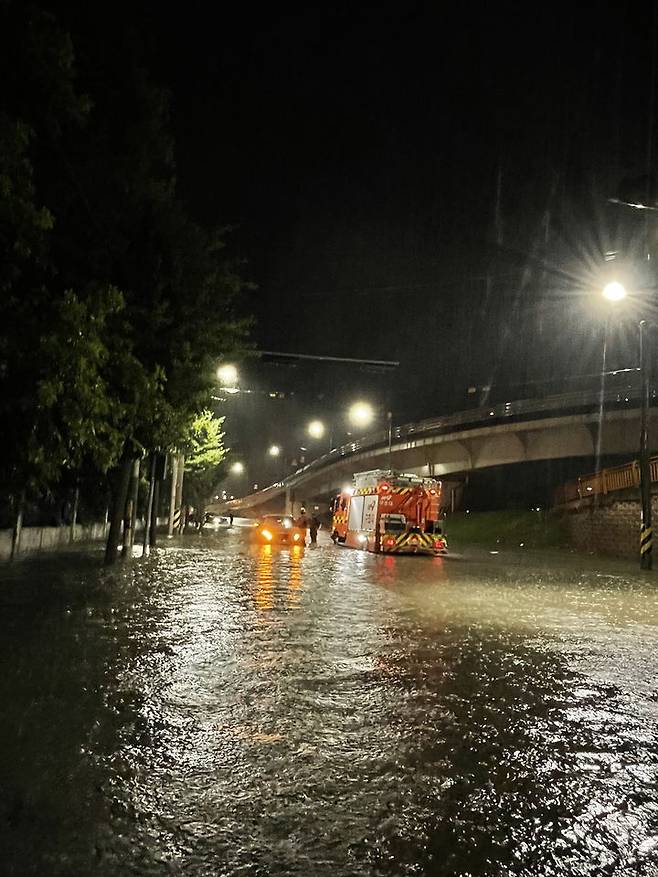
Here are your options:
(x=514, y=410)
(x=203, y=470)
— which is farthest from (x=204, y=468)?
(x=514, y=410)

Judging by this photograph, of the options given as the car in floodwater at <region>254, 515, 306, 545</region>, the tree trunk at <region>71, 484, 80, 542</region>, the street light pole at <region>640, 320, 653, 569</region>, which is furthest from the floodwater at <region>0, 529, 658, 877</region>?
the car in floodwater at <region>254, 515, 306, 545</region>

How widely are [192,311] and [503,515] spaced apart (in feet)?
121

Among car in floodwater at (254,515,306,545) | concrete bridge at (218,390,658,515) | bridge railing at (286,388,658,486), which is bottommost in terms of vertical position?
car in floodwater at (254,515,306,545)

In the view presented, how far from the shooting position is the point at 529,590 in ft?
56.1

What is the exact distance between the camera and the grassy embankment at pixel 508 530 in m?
39.3

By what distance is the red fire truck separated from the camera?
29781 millimetres

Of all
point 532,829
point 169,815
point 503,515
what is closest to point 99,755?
point 169,815

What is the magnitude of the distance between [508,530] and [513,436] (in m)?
6.45

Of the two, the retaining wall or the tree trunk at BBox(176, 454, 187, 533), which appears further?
the tree trunk at BBox(176, 454, 187, 533)

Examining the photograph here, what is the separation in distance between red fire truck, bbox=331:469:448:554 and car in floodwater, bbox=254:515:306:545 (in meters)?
4.23

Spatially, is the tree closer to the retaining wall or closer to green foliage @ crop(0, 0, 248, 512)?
the retaining wall

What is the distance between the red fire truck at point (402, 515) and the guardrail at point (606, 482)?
873 cm

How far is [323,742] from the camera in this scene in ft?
18.4

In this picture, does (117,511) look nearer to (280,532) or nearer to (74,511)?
(74,511)
